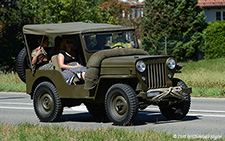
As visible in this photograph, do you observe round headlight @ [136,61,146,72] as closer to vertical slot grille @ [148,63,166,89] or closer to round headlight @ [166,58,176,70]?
vertical slot grille @ [148,63,166,89]

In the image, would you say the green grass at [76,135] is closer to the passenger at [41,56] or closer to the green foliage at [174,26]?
the passenger at [41,56]

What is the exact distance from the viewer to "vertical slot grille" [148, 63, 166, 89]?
10667 mm

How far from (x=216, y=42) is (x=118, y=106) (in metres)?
25.8

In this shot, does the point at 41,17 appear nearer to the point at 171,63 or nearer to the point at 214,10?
the point at 214,10

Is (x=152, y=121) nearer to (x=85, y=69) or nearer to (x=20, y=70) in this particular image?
(x=85, y=69)

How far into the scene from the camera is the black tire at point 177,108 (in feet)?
36.6

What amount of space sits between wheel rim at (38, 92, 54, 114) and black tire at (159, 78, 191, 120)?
7.82ft

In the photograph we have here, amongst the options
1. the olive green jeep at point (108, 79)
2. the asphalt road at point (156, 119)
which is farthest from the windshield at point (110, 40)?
the asphalt road at point (156, 119)

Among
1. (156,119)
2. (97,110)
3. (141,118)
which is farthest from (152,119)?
(97,110)

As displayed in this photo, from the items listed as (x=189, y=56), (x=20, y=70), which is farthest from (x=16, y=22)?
Result: (x=20, y=70)

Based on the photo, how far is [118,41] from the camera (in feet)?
39.8

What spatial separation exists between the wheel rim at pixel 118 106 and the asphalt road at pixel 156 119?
30cm

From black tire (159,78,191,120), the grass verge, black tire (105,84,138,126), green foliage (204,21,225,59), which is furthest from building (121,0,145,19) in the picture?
the grass verge

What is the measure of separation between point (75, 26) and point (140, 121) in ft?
8.39
